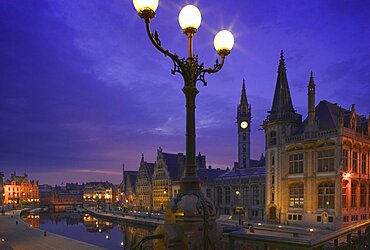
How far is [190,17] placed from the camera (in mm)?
7422

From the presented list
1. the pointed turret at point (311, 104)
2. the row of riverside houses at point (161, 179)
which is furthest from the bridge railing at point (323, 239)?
the row of riverside houses at point (161, 179)

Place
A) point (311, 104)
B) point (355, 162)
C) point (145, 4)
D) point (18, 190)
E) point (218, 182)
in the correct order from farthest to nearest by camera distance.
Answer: point (18, 190) → point (218, 182) → point (311, 104) → point (355, 162) → point (145, 4)

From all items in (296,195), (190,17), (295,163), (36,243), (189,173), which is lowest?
(36,243)

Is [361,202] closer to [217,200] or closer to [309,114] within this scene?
[309,114]

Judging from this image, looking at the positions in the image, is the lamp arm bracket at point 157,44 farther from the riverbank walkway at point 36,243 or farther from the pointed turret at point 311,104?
the pointed turret at point 311,104

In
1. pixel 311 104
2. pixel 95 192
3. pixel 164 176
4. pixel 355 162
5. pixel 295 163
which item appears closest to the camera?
pixel 355 162

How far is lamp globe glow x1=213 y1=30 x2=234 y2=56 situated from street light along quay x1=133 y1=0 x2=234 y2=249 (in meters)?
0.55

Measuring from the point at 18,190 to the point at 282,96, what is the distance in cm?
13265

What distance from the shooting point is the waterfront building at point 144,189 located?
82.1 m

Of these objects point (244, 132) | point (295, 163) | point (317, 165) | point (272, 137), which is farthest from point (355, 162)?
point (244, 132)

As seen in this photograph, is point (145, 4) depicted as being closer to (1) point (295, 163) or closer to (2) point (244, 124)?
(1) point (295, 163)

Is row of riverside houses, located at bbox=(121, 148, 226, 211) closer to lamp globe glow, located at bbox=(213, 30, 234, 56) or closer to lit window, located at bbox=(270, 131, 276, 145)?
lit window, located at bbox=(270, 131, 276, 145)

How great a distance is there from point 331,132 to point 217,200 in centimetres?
2953

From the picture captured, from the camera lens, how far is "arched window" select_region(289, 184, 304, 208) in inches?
1651
